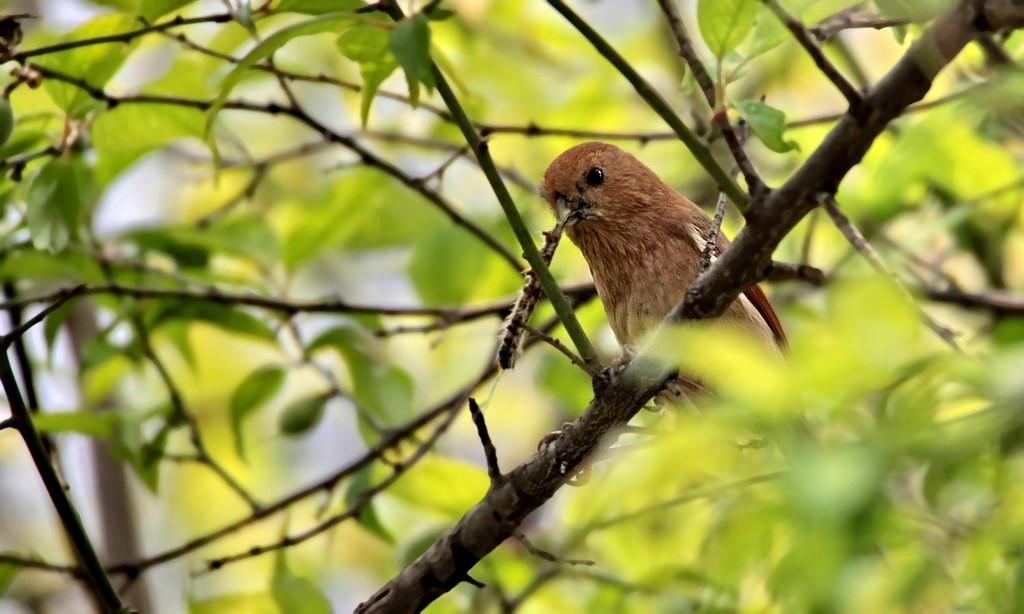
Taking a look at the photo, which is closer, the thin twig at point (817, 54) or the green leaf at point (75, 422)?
the thin twig at point (817, 54)

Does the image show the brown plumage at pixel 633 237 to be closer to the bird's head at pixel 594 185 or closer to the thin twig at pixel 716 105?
the bird's head at pixel 594 185

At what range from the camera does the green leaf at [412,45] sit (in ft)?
7.27

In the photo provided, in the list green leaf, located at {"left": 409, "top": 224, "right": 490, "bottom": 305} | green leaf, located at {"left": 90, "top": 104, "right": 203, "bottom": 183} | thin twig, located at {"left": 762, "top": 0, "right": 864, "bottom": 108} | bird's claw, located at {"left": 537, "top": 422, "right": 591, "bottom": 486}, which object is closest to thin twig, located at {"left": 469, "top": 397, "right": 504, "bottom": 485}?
bird's claw, located at {"left": 537, "top": 422, "right": 591, "bottom": 486}

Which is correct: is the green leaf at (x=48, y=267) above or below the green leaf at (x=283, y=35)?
above

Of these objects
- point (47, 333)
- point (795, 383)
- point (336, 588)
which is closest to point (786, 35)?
point (795, 383)

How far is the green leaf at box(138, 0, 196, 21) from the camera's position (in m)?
2.99

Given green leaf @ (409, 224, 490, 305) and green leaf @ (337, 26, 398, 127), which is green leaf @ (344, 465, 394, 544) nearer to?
green leaf @ (409, 224, 490, 305)

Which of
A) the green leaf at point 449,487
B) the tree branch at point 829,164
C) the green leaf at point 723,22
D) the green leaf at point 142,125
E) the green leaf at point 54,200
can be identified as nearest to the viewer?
the tree branch at point 829,164

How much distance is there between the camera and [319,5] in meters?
2.77

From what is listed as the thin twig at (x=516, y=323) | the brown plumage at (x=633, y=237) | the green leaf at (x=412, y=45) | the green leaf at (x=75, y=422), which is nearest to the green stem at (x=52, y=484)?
the green leaf at (x=75, y=422)

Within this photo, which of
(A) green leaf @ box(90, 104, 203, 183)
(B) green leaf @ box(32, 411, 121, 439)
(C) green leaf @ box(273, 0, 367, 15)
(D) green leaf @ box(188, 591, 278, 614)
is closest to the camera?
(C) green leaf @ box(273, 0, 367, 15)

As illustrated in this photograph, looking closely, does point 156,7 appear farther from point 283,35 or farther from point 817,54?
point 817,54

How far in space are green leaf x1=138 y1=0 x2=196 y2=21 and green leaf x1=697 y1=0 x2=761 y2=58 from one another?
1.32 m

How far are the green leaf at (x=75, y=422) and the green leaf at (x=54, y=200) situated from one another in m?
0.66
